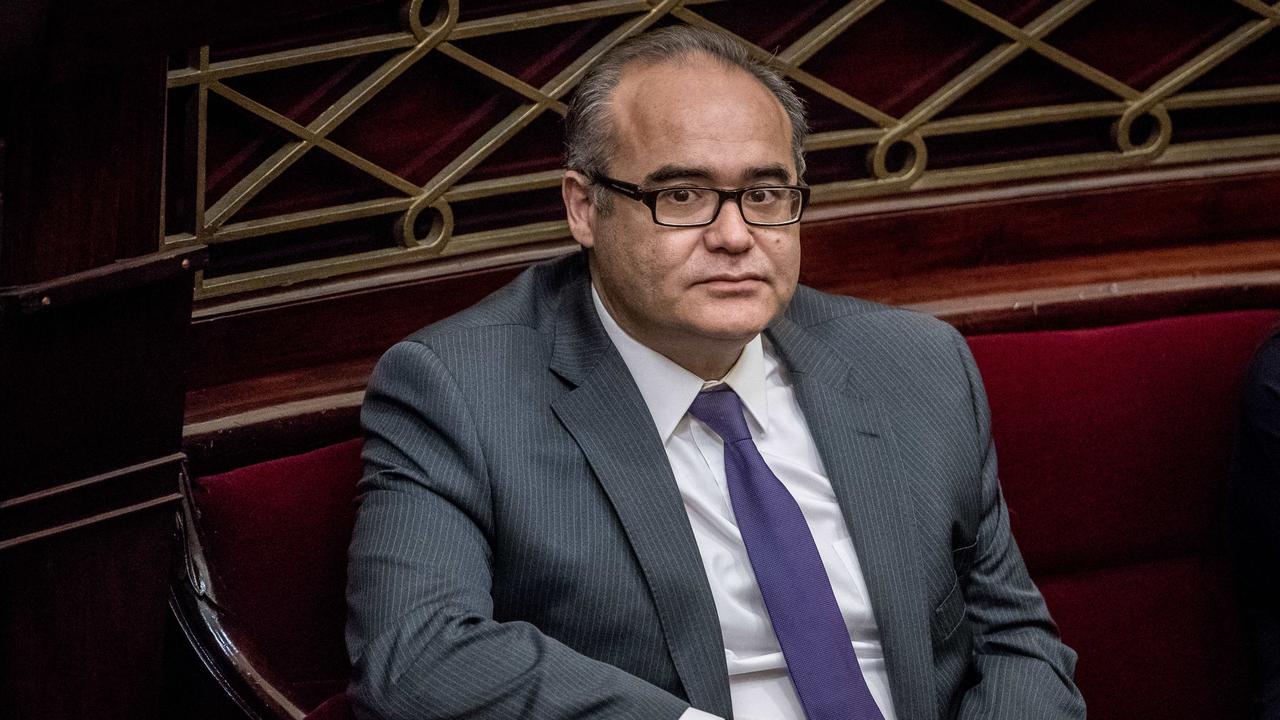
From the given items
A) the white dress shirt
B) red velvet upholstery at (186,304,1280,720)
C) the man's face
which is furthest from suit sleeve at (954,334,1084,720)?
the man's face

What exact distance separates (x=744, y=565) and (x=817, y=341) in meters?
0.33

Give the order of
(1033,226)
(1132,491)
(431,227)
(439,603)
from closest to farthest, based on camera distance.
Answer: (439,603), (431,227), (1132,491), (1033,226)

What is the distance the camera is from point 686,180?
5.26 ft

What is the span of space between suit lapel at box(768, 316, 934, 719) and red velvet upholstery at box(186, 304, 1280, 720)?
397 millimetres

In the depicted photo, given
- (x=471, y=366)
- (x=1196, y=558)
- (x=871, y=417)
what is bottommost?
(x=1196, y=558)

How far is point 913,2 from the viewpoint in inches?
86.0

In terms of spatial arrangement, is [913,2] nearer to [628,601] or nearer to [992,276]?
[992,276]

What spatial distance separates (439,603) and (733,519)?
0.39 metres

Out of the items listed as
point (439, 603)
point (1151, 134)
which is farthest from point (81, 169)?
point (1151, 134)

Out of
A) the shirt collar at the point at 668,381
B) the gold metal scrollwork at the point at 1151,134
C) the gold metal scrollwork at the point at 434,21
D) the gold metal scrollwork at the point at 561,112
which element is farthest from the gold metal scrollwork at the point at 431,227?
the gold metal scrollwork at the point at 1151,134

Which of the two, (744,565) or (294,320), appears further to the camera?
(294,320)

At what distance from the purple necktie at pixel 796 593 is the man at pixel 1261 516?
0.73 m

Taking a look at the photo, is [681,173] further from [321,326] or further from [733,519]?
[321,326]

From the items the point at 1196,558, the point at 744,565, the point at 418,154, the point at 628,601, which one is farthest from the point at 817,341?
the point at 1196,558
